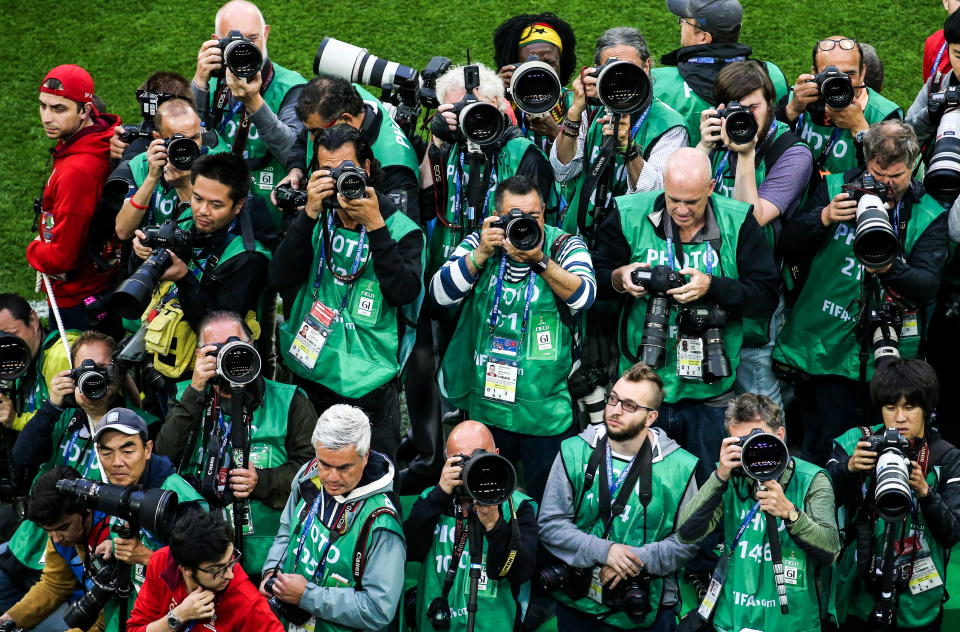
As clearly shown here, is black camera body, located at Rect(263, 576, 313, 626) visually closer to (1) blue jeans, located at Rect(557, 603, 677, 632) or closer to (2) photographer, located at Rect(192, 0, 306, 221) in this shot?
(1) blue jeans, located at Rect(557, 603, 677, 632)

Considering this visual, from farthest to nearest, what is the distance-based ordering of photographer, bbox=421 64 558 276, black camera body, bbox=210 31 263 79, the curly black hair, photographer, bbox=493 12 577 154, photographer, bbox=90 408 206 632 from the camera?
the curly black hair, photographer, bbox=493 12 577 154, black camera body, bbox=210 31 263 79, photographer, bbox=421 64 558 276, photographer, bbox=90 408 206 632

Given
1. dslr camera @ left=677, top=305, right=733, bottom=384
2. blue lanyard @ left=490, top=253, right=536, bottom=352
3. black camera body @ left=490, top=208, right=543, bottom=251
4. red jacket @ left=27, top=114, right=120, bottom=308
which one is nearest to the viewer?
black camera body @ left=490, top=208, right=543, bottom=251

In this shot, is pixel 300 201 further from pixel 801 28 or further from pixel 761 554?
pixel 801 28

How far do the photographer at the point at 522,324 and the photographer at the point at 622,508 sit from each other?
13.3 inches

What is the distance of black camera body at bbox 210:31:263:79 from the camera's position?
689cm

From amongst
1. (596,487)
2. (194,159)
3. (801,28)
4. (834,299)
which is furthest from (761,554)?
(801,28)

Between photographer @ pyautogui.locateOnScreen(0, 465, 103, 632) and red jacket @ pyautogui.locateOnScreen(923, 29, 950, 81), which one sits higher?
red jacket @ pyautogui.locateOnScreen(923, 29, 950, 81)

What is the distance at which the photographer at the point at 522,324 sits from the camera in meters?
6.46

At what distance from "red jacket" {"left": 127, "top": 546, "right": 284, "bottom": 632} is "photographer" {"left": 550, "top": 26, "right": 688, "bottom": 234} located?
7.92 ft

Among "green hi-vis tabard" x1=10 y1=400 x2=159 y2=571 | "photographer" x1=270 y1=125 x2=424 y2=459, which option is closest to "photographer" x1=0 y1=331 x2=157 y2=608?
"green hi-vis tabard" x1=10 y1=400 x2=159 y2=571

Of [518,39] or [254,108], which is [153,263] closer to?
[254,108]

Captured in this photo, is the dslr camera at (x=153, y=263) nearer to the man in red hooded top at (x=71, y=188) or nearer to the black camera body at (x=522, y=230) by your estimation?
the man in red hooded top at (x=71, y=188)

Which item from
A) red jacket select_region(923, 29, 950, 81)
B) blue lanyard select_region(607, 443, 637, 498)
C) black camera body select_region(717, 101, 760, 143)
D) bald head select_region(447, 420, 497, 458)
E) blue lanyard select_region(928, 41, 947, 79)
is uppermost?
red jacket select_region(923, 29, 950, 81)

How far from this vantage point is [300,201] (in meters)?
6.58
